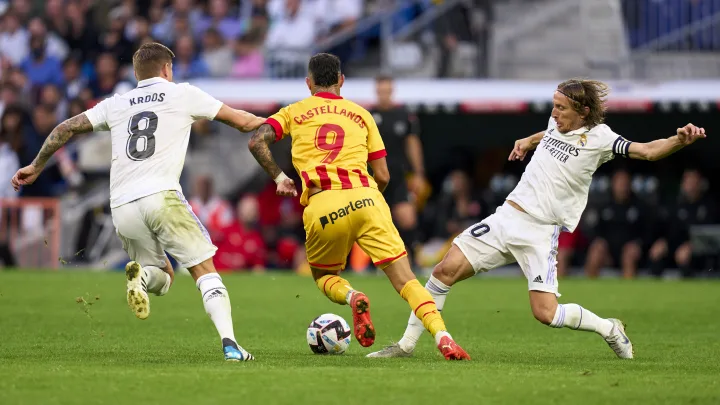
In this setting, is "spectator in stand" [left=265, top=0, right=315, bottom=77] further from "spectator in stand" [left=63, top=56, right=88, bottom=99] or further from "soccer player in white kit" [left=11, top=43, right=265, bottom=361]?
"soccer player in white kit" [left=11, top=43, right=265, bottom=361]

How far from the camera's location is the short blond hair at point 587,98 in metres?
9.32

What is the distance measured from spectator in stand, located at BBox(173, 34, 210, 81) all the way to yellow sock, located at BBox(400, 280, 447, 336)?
13921 mm

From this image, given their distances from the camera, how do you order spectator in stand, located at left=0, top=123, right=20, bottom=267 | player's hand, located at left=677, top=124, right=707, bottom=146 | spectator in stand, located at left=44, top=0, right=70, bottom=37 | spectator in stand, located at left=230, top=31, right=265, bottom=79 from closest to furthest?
player's hand, located at left=677, top=124, right=707, bottom=146
spectator in stand, located at left=0, top=123, right=20, bottom=267
spectator in stand, located at left=230, top=31, right=265, bottom=79
spectator in stand, located at left=44, top=0, right=70, bottom=37

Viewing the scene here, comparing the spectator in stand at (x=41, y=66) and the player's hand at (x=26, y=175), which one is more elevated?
the spectator in stand at (x=41, y=66)

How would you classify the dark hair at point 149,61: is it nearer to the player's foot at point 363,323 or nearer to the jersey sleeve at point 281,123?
the jersey sleeve at point 281,123

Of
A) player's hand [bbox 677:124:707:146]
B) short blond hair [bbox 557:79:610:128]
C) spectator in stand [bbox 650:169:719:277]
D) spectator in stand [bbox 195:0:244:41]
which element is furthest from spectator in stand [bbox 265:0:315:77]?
player's hand [bbox 677:124:707:146]

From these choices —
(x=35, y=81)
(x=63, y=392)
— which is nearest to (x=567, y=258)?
(x=35, y=81)

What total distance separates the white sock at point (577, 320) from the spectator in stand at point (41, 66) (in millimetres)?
17003

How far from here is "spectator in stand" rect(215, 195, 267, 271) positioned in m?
20.8

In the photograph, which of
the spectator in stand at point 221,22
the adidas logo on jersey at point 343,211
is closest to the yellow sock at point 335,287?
the adidas logo on jersey at point 343,211

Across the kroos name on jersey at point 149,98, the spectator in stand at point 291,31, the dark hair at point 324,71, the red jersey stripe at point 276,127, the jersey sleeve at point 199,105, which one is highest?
the spectator in stand at point 291,31

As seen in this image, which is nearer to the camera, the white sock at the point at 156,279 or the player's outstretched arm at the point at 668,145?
the player's outstretched arm at the point at 668,145

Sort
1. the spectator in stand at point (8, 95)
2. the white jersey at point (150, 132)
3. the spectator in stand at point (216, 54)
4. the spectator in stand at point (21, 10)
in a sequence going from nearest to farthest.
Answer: the white jersey at point (150, 132), the spectator in stand at point (216, 54), the spectator in stand at point (8, 95), the spectator in stand at point (21, 10)

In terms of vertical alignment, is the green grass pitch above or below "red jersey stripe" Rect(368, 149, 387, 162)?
below
